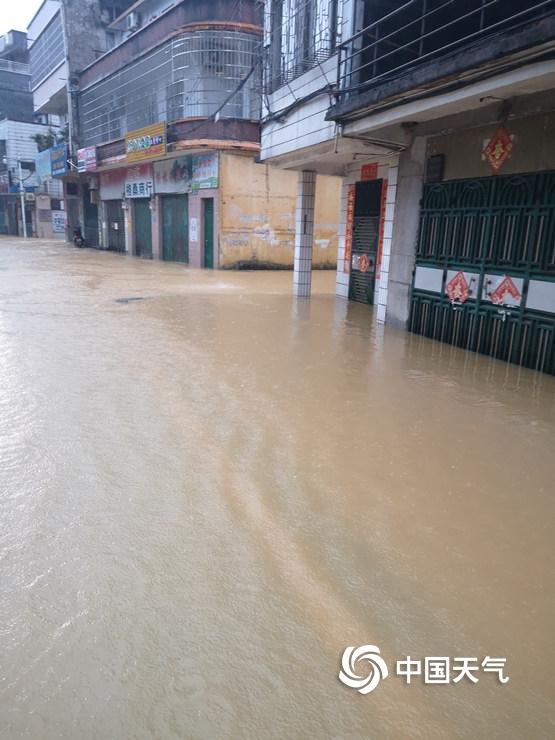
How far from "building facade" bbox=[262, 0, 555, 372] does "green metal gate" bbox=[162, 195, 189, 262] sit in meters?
10.6

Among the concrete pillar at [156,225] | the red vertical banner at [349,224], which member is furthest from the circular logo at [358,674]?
the concrete pillar at [156,225]

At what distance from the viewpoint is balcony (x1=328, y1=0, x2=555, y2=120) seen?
17.8 ft

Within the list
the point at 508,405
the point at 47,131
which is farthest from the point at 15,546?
the point at 47,131

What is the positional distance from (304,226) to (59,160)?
23067 mm

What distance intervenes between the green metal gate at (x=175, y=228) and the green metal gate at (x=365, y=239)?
10.7 metres

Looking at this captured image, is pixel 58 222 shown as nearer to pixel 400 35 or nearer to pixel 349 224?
pixel 349 224

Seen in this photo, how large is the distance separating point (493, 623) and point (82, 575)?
1929mm

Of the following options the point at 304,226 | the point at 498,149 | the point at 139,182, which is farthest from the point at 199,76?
the point at 498,149

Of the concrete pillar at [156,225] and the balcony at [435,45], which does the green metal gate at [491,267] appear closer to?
the balcony at [435,45]

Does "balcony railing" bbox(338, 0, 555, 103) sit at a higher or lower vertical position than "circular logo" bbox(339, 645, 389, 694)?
higher

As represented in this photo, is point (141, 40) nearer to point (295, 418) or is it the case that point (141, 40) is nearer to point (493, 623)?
point (295, 418)

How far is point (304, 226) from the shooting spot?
13227 mm

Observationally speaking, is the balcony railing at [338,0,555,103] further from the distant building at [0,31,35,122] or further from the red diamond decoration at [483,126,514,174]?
the distant building at [0,31,35,122]

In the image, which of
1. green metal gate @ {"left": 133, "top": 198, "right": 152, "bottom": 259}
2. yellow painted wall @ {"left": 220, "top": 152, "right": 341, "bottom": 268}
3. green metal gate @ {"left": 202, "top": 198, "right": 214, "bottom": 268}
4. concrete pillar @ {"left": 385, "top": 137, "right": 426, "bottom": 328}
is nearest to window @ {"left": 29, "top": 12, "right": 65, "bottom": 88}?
green metal gate @ {"left": 133, "top": 198, "right": 152, "bottom": 259}
